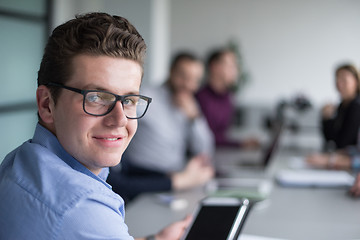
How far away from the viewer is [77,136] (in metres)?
0.84

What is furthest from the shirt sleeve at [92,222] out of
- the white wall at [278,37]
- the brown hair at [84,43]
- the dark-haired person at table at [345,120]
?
the white wall at [278,37]

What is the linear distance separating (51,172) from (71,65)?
0.21 metres

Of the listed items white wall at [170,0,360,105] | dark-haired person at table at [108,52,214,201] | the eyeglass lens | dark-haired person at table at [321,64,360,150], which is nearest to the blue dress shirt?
the eyeglass lens

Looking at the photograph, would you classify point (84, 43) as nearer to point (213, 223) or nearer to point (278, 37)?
point (213, 223)

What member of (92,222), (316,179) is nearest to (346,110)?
(316,179)

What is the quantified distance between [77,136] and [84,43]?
0.59 ft

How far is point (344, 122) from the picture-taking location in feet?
9.95

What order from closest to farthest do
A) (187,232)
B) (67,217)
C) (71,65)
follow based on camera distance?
(67,217)
(71,65)
(187,232)

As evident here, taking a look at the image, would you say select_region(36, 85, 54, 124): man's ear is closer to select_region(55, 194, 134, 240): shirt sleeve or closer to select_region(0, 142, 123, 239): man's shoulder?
select_region(0, 142, 123, 239): man's shoulder

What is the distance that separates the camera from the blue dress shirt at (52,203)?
2.43 feet

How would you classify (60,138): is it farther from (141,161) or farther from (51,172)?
(141,161)

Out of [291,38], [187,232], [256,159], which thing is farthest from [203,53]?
[187,232]

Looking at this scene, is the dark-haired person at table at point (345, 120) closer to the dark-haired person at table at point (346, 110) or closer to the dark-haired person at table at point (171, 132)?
the dark-haired person at table at point (346, 110)

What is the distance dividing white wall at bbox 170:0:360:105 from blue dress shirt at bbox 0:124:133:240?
6422 millimetres
